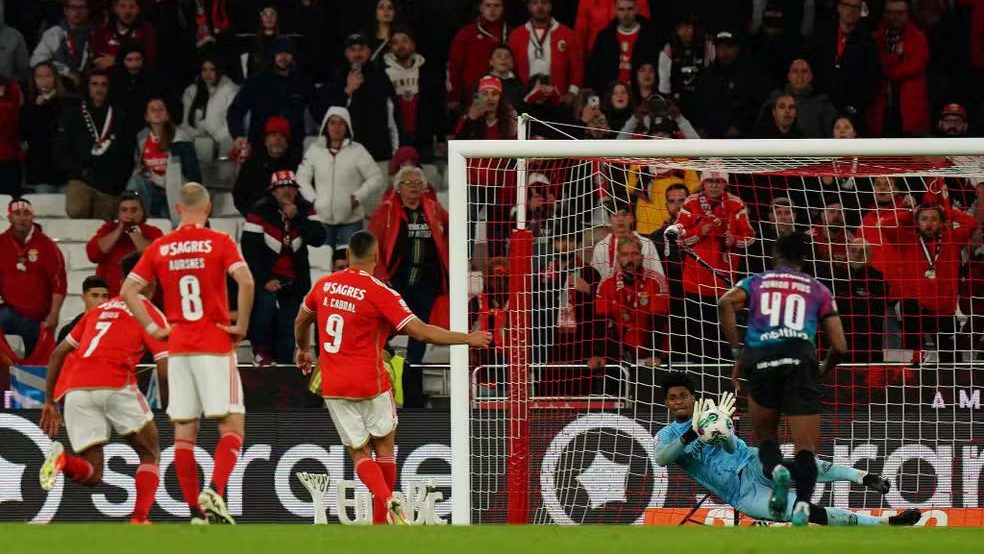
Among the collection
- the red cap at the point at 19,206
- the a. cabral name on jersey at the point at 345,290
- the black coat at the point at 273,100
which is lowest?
the a. cabral name on jersey at the point at 345,290

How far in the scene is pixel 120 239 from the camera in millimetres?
13945

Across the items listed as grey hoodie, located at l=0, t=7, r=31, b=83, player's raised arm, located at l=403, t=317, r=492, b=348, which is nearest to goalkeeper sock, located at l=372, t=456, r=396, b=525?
player's raised arm, located at l=403, t=317, r=492, b=348

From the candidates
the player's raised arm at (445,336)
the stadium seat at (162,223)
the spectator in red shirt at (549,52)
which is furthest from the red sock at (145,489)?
the spectator in red shirt at (549,52)

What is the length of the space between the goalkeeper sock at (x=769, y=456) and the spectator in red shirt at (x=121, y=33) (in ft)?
27.1

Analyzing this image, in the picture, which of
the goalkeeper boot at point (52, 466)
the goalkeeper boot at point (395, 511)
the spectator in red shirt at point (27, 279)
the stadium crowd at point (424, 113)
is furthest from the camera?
the spectator in red shirt at point (27, 279)

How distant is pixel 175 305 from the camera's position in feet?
29.2

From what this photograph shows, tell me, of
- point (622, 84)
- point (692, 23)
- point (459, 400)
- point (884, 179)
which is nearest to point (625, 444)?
point (459, 400)

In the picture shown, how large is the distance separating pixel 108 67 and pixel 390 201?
3.35 m

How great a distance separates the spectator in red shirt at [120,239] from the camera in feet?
45.4

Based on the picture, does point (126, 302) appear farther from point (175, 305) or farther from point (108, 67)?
point (108, 67)

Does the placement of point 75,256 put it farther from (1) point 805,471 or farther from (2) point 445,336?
(1) point 805,471

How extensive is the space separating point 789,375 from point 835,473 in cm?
170

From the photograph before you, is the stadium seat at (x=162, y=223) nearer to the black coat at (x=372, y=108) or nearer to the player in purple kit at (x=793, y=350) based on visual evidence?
the black coat at (x=372, y=108)

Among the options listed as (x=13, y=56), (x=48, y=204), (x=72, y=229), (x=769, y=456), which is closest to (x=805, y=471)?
(x=769, y=456)
